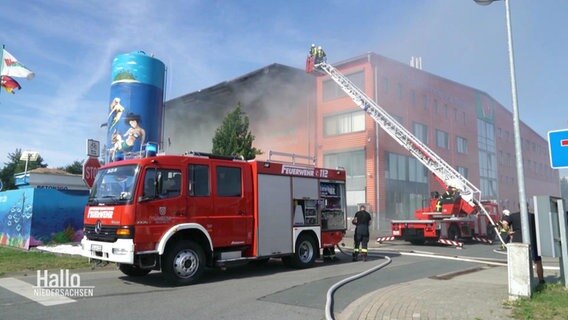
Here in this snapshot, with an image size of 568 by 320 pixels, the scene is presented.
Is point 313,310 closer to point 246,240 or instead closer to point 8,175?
point 246,240

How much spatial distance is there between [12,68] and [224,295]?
11.9 meters

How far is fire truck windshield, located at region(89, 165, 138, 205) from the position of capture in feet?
27.4

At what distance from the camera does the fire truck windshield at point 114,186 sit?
328 inches

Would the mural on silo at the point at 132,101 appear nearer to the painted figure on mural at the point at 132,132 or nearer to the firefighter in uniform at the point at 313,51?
the painted figure on mural at the point at 132,132

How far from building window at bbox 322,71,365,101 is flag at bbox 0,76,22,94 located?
892 inches

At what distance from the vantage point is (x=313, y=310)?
656cm

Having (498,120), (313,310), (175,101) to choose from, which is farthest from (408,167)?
(313,310)

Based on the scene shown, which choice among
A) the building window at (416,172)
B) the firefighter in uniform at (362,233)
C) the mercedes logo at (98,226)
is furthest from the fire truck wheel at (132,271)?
the building window at (416,172)

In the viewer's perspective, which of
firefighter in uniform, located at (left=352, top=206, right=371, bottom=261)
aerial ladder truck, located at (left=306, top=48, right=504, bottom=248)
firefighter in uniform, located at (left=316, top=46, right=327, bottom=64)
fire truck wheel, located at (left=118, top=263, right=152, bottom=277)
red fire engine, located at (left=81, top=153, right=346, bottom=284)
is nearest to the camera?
red fire engine, located at (left=81, top=153, right=346, bottom=284)

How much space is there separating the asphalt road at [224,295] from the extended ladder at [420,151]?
919cm

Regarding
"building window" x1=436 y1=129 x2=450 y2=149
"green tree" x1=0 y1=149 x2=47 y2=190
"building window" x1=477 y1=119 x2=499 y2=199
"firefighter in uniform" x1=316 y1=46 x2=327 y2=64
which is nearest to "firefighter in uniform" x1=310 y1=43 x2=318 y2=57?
"firefighter in uniform" x1=316 y1=46 x2=327 y2=64

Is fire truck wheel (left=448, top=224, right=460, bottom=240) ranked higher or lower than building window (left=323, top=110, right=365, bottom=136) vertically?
lower

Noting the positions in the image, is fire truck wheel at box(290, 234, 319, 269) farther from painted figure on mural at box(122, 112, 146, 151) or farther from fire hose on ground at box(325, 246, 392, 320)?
painted figure on mural at box(122, 112, 146, 151)

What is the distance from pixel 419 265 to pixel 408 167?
23.7 m
